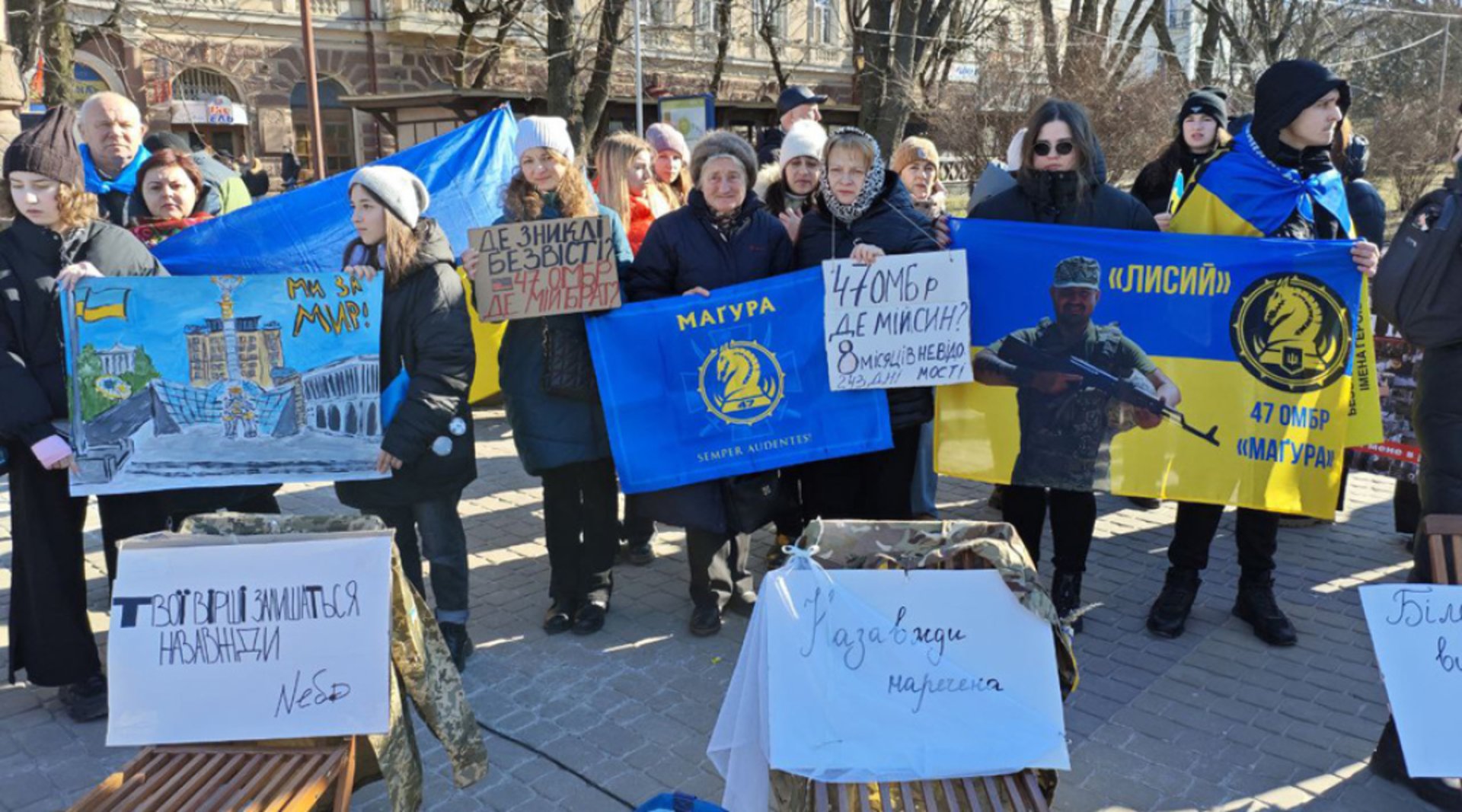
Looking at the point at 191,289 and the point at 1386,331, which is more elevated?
the point at 191,289

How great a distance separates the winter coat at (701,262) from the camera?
4.26m

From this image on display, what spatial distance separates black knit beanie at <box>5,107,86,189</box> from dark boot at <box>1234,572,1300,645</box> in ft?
15.4

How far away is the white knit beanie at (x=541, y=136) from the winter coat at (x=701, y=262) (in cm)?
50

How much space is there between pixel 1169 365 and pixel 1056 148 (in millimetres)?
982

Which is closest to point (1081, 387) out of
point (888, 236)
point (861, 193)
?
point (888, 236)

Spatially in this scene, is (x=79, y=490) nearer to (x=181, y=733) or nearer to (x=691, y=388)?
(x=181, y=733)

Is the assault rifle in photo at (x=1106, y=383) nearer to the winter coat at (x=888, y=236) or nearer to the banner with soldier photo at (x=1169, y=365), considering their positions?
the banner with soldier photo at (x=1169, y=365)

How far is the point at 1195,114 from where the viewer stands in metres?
5.85

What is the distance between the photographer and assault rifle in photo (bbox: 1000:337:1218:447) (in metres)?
4.20

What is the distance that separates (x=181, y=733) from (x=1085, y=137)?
3.59 meters

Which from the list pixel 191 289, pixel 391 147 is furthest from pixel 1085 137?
pixel 391 147

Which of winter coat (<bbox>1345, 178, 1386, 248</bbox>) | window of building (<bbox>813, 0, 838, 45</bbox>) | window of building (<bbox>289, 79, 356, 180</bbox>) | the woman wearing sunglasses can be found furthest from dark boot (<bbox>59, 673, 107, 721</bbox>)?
window of building (<bbox>813, 0, 838, 45</bbox>)

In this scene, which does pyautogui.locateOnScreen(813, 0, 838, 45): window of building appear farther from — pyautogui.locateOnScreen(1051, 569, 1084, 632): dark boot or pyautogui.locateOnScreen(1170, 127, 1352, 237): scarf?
pyautogui.locateOnScreen(1051, 569, 1084, 632): dark boot

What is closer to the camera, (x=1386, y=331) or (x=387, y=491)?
(x=387, y=491)
